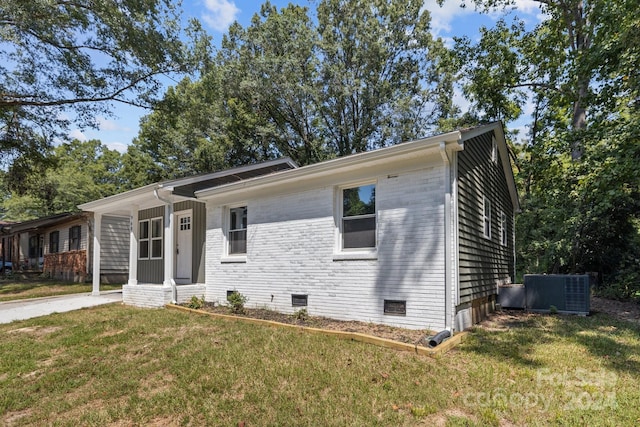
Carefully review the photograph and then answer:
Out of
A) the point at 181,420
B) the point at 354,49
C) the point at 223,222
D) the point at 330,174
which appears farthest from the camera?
the point at 354,49

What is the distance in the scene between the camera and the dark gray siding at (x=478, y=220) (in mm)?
6719

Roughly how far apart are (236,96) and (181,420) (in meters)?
20.2

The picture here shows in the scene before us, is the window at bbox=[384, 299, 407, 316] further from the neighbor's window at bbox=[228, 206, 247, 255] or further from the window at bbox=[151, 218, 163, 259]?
the window at bbox=[151, 218, 163, 259]

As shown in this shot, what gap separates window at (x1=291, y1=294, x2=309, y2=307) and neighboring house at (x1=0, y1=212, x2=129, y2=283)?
12529mm

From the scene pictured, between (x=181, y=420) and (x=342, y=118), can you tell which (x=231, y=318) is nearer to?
(x=181, y=420)

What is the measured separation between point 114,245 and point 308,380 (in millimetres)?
16033

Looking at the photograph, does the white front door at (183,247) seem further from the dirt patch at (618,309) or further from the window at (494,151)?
the dirt patch at (618,309)

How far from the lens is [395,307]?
6574 mm

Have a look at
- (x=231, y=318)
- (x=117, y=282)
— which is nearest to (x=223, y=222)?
(x=231, y=318)

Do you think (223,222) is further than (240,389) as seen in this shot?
Yes

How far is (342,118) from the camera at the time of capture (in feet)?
69.8

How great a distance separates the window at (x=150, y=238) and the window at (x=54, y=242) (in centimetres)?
1128

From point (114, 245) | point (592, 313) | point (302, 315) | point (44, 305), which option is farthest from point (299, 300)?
point (114, 245)

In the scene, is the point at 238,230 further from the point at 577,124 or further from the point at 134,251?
the point at 577,124
